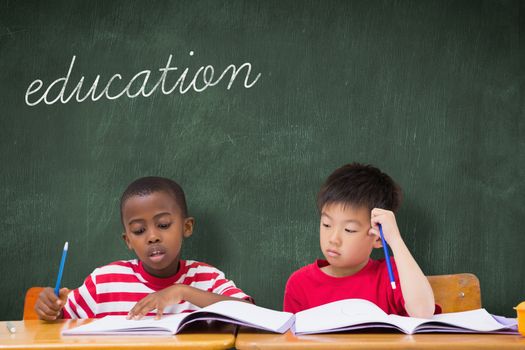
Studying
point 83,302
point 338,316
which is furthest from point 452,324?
point 83,302

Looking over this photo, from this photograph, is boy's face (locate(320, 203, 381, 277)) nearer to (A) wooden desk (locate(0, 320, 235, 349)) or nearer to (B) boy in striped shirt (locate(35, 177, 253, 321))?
(B) boy in striped shirt (locate(35, 177, 253, 321))

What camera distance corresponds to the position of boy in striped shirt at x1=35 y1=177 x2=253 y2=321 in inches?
79.9

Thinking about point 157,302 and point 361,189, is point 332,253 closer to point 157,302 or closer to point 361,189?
point 361,189

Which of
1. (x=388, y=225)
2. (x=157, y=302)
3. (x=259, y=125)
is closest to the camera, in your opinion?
(x=157, y=302)

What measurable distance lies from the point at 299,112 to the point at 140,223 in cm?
68

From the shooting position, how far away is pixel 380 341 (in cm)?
116

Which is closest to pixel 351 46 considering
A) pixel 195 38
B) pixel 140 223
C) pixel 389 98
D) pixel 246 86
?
pixel 389 98

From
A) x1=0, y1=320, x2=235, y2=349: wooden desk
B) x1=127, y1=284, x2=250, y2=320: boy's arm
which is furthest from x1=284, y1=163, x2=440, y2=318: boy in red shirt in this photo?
x1=0, y1=320, x2=235, y2=349: wooden desk

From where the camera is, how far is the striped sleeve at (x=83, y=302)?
2.04 meters

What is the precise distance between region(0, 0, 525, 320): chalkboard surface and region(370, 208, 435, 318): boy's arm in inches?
20.6

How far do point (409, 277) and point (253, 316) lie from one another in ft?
1.77

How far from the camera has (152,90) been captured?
2365 mm

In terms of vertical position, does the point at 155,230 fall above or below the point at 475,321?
above

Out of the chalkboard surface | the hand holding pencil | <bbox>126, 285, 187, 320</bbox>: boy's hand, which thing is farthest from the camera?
the chalkboard surface
